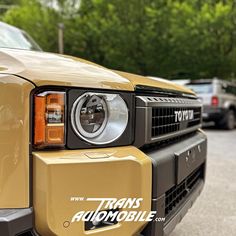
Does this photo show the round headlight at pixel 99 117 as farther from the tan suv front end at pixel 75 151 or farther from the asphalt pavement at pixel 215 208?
the asphalt pavement at pixel 215 208

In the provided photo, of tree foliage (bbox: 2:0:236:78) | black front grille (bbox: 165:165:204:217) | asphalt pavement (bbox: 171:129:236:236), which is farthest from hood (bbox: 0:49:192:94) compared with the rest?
tree foliage (bbox: 2:0:236:78)

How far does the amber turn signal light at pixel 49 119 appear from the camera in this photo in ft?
5.25

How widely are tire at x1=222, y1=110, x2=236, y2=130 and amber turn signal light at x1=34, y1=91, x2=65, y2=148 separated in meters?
12.3

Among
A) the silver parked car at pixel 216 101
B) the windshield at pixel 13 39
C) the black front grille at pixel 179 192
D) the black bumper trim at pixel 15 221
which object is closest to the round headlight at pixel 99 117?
the black bumper trim at pixel 15 221

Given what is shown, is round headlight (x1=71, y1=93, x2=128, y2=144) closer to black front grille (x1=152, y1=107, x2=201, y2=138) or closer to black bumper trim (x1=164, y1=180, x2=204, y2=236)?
black front grille (x1=152, y1=107, x2=201, y2=138)

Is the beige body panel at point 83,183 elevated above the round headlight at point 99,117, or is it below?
below

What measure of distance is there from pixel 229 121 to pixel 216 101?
107 cm

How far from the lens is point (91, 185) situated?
5.41 feet

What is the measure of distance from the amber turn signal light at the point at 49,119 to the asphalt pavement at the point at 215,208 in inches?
81.0

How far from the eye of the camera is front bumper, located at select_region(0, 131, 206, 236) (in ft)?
5.09

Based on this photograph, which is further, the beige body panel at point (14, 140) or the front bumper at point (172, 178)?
the front bumper at point (172, 178)

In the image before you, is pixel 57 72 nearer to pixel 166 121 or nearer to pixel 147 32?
pixel 166 121

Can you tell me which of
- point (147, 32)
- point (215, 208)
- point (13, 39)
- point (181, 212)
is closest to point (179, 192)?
point (181, 212)

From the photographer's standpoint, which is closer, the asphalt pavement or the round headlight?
the round headlight
